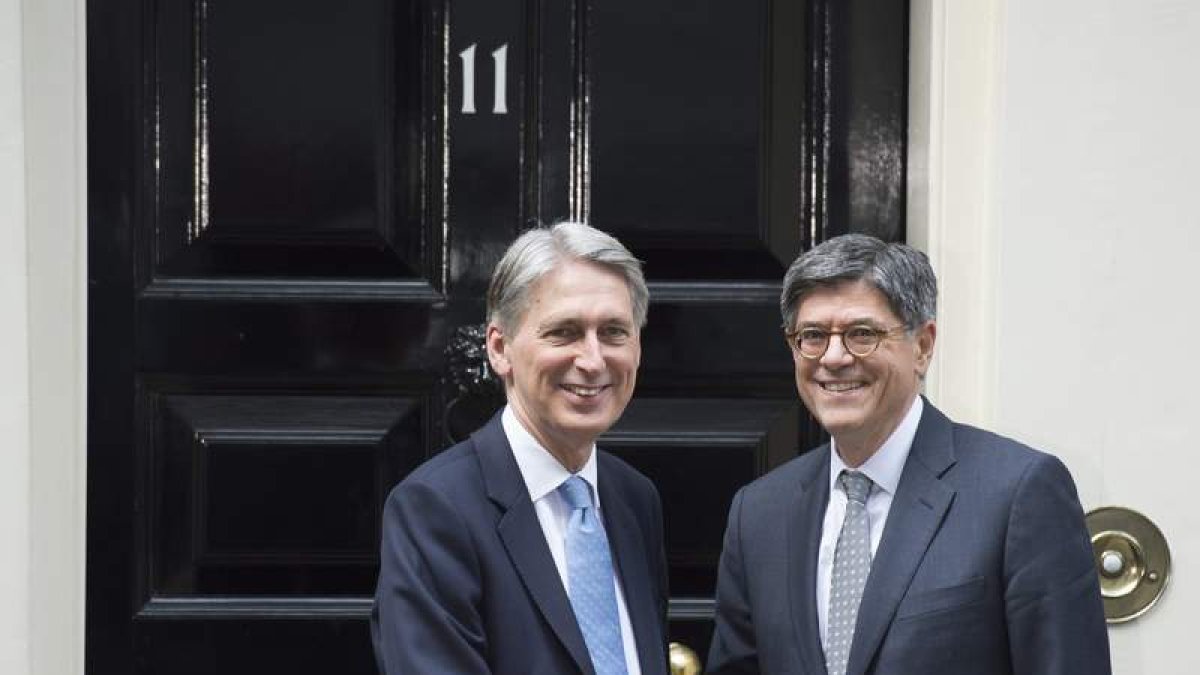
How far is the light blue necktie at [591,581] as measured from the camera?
2.83 m

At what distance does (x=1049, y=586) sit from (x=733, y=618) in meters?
0.59

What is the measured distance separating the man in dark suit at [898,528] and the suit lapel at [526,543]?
1.21ft

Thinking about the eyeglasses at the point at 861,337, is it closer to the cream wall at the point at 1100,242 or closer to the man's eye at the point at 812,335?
the man's eye at the point at 812,335

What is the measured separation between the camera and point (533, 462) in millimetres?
2883

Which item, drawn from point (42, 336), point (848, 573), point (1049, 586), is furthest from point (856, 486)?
point (42, 336)

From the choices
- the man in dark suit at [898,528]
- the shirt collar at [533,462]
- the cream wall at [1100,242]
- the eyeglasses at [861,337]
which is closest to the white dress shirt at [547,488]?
the shirt collar at [533,462]

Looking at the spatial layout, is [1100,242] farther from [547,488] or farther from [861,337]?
[547,488]

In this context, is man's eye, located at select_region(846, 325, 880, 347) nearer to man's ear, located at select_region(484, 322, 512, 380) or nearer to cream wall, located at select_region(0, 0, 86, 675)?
man's ear, located at select_region(484, 322, 512, 380)

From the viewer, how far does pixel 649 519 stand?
3160mm

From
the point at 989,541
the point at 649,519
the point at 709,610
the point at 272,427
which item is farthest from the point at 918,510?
the point at 272,427

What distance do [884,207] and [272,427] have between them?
1256 mm

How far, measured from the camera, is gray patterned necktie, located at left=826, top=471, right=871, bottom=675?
2.87 metres

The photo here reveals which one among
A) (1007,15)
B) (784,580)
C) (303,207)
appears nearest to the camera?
(784,580)

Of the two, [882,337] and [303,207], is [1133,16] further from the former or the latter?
[303,207]
